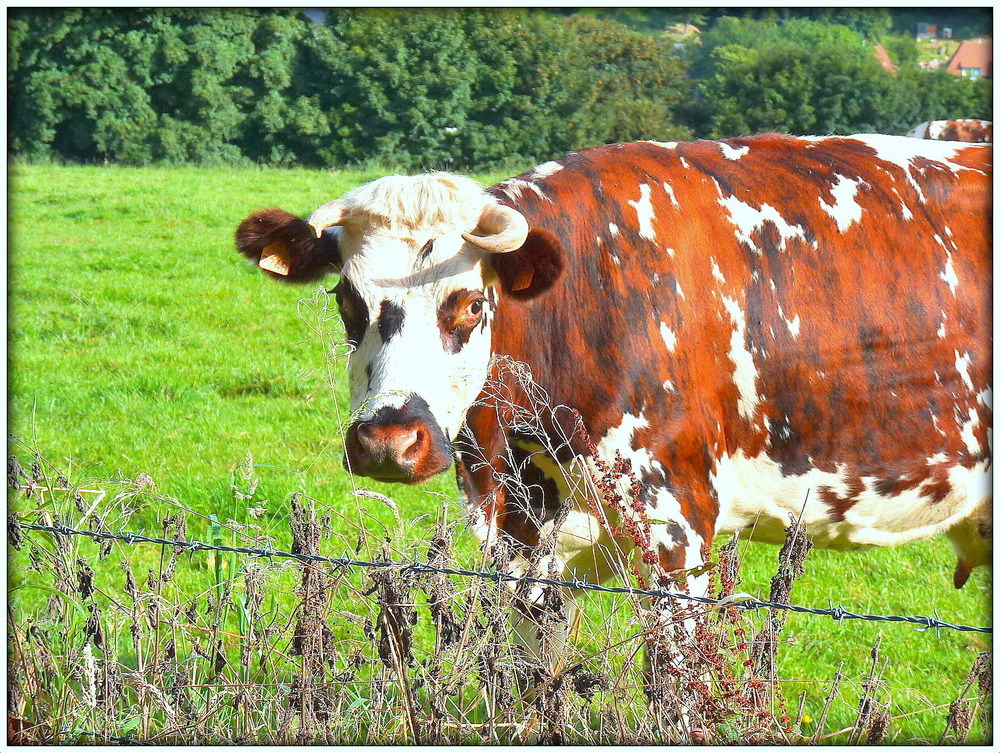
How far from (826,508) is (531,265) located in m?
1.51

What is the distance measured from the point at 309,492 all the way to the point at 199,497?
618 mm

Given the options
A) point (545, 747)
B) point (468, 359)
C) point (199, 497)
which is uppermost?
point (468, 359)

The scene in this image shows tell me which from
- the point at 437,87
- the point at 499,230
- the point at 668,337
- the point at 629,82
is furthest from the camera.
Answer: the point at 437,87

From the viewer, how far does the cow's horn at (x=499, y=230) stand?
3.35 m

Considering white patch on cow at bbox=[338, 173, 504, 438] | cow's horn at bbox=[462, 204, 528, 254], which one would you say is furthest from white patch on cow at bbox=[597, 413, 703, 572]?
cow's horn at bbox=[462, 204, 528, 254]

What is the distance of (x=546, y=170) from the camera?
3.93 metres

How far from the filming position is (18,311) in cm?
954

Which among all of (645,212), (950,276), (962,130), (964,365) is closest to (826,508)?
(964,365)

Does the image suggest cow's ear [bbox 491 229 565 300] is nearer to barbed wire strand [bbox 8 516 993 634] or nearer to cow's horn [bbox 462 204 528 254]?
cow's horn [bbox 462 204 528 254]

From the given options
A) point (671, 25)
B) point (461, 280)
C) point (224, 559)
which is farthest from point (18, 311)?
point (461, 280)

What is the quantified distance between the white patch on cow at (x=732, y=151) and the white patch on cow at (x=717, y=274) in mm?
535

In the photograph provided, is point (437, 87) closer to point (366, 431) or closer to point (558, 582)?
point (366, 431)

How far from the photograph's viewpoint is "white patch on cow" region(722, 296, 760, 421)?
381 centimetres

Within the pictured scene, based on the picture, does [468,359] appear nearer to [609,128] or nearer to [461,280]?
[461,280]
